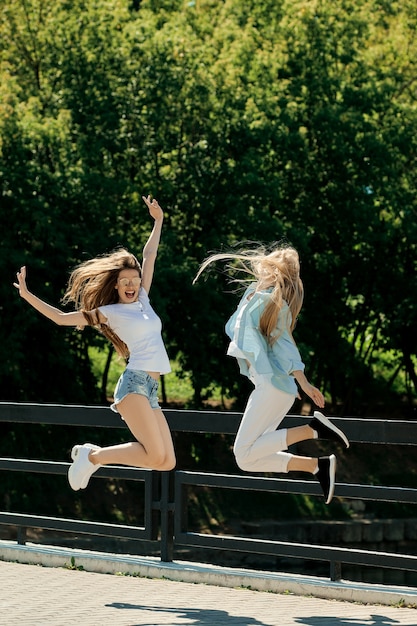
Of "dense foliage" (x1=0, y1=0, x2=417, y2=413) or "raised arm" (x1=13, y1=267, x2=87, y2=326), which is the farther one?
"dense foliage" (x1=0, y1=0, x2=417, y2=413)

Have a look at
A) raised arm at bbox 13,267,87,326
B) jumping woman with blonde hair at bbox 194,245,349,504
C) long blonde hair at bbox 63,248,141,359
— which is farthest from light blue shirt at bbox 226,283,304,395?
raised arm at bbox 13,267,87,326

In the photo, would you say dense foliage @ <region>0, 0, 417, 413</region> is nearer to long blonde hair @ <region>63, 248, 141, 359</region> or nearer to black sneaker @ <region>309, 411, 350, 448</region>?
long blonde hair @ <region>63, 248, 141, 359</region>

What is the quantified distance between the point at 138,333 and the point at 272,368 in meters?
0.85

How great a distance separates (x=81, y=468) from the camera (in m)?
7.68

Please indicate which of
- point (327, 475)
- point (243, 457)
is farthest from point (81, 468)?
point (327, 475)

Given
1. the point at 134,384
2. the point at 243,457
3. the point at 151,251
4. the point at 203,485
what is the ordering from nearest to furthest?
1. the point at 243,457
2. the point at 134,384
3. the point at 151,251
4. the point at 203,485

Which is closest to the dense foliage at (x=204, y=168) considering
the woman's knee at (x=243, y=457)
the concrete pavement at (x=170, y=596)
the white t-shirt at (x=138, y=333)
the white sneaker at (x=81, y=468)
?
the concrete pavement at (x=170, y=596)

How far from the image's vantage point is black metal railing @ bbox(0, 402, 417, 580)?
A: 754 cm

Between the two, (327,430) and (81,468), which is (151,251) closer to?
(81,468)

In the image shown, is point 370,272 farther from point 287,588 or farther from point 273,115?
point 287,588

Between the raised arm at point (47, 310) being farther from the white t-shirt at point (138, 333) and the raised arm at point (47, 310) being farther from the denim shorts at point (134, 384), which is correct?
the denim shorts at point (134, 384)

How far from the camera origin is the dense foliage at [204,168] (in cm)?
2747

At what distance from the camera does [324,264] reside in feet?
103

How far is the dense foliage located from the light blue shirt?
1924 cm
